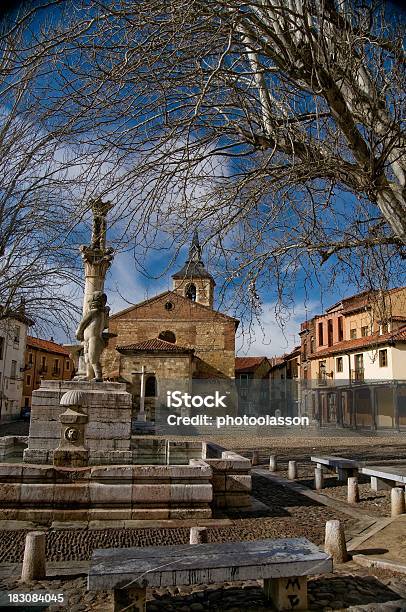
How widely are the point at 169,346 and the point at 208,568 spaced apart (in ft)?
105

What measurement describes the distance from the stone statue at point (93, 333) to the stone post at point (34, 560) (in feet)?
22.1

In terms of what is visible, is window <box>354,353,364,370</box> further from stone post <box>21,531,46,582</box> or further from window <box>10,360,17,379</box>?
stone post <box>21,531,46,582</box>

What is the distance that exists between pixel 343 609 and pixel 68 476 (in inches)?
167

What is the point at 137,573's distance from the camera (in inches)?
142

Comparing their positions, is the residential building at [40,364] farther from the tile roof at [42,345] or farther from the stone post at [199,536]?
the stone post at [199,536]

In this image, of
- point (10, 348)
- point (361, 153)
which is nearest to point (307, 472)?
point (361, 153)

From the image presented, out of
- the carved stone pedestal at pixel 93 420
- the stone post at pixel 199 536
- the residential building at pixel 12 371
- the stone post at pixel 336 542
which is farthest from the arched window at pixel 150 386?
the stone post at pixel 336 542

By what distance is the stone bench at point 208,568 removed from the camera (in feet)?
11.9

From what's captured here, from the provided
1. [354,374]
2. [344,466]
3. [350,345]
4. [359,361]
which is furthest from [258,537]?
[350,345]

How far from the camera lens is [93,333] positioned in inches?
449

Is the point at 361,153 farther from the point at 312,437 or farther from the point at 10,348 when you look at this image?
the point at 10,348

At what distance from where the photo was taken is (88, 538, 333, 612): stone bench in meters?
3.63

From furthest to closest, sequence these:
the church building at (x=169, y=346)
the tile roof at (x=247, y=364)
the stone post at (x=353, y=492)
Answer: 1. the tile roof at (x=247, y=364)
2. the church building at (x=169, y=346)
3. the stone post at (x=353, y=492)

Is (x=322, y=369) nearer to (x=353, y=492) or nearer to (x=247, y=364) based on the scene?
(x=247, y=364)
